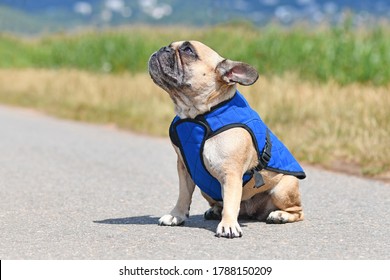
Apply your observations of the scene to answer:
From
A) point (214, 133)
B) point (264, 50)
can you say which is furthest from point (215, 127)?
point (264, 50)

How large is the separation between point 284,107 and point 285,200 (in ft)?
24.7

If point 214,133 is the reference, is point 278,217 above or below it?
below

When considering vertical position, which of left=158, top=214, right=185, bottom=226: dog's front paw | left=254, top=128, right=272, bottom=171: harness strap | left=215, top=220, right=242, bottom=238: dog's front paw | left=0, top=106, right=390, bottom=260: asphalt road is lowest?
left=0, top=106, right=390, bottom=260: asphalt road

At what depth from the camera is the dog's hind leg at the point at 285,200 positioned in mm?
6637

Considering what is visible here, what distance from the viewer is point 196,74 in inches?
244

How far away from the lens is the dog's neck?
245 inches

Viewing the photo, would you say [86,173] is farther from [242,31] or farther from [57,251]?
[242,31]

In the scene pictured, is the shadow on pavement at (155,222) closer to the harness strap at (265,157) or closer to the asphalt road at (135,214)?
the asphalt road at (135,214)

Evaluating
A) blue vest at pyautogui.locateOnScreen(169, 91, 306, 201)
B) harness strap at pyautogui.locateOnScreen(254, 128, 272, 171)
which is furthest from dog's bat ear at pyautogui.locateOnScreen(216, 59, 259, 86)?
harness strap at pyautogui.locateOnScreen(254, 128, 272, 171)

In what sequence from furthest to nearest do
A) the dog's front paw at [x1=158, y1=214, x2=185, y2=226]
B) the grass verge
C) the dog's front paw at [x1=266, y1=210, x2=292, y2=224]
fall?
the grass verge
the dog's front paw at [x1=266, y1=210, x2=292, y2=224]
the dog's front paw at [x1=158, y1=214, x2=185, y2=226]

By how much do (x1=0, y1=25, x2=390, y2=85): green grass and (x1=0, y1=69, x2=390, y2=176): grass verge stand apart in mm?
661

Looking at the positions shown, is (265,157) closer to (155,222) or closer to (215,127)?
(215,127)

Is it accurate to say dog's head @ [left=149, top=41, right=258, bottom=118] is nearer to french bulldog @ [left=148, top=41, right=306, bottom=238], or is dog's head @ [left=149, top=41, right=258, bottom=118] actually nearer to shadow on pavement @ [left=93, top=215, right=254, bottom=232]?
french bulldog @ [left=148, top=41, right=306, bottom=238]

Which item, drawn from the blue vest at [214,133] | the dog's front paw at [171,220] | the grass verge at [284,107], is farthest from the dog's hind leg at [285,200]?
the grass verge at [284,107]
